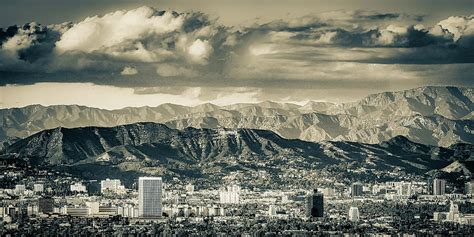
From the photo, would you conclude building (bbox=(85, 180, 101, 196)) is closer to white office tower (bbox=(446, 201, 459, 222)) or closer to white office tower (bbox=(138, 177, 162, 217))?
white office tower (bbox=(138, 177, 162, 217))

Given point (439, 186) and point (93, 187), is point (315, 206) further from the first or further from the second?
point (93, 187)

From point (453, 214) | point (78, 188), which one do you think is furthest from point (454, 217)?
point (78, 188)

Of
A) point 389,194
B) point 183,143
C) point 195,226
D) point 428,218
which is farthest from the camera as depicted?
point 183,143

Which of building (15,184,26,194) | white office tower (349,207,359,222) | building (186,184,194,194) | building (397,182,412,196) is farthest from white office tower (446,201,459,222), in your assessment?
building (15,184,26,194)

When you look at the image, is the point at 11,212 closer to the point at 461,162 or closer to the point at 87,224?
the point at 87,224

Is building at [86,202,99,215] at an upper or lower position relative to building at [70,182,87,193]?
lower

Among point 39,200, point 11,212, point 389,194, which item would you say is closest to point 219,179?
point 389,194
